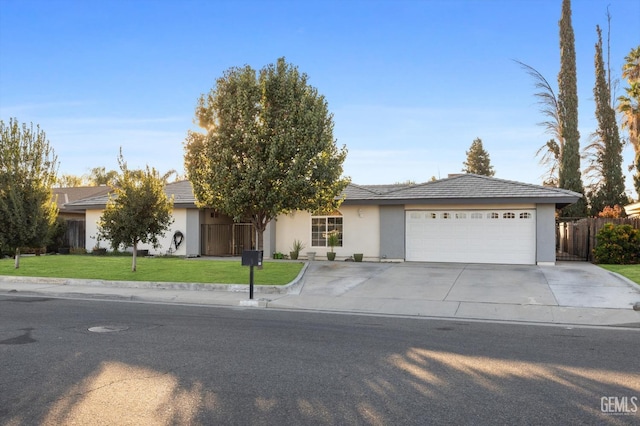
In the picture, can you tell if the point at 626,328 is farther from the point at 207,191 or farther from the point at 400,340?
the point at 207,191

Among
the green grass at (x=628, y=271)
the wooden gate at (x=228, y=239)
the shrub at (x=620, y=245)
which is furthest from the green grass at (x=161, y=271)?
the shrub at (x=620, y=245)

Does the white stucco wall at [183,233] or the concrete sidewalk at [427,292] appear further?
the white stucco wall at [183,233]

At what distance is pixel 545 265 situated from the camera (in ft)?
70.4

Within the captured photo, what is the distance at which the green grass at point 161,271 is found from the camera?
16.9 m

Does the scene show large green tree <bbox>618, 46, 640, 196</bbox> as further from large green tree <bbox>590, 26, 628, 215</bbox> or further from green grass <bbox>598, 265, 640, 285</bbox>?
green grass <bbox>598, 265, 640, 285</bbox>

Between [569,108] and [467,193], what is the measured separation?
688 inches

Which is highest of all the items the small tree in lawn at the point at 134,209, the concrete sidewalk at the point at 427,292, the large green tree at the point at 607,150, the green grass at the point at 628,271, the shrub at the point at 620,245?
the large green tree at the point at 607,150

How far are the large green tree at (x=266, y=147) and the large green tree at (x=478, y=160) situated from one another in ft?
147

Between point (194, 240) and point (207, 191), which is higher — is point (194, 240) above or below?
below

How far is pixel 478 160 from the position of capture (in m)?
61.9

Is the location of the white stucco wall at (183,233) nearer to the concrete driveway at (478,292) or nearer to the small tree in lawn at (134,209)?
the small tree in lawn at (134,209)

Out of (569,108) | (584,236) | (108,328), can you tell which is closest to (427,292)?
(108,328)

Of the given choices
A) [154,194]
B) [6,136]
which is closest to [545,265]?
[154,194]

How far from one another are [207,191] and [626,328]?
564 inches
